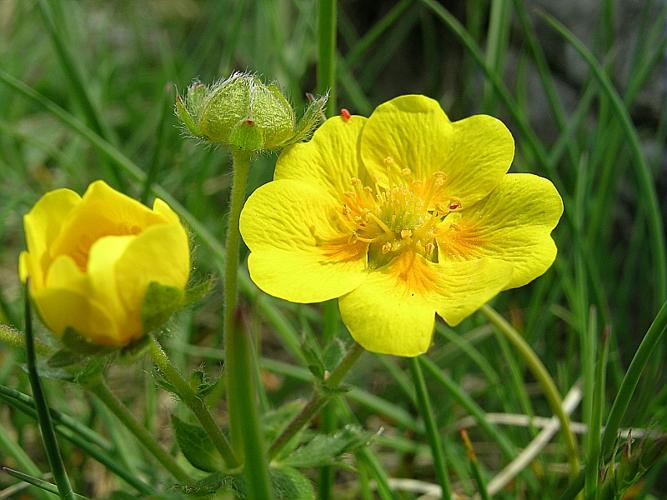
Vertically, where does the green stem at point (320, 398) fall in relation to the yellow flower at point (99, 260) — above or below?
below

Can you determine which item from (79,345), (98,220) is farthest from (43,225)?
(79,345)

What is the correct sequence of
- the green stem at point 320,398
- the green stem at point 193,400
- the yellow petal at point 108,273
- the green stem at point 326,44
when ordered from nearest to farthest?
1. the yellow petal at point 108,273
2. the green stem at point 193,400
3. the green stem at point 320,398
4. the green stem at point 326,44

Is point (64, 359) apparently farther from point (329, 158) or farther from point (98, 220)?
point (329, 158)

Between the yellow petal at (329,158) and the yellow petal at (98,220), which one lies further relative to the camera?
the yellow petal at (329,158)

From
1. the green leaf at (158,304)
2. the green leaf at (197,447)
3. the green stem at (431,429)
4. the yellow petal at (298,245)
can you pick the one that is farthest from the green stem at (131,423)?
the green stem at (431,429)

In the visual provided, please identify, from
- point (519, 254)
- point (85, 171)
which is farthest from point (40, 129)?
point (519, 254)

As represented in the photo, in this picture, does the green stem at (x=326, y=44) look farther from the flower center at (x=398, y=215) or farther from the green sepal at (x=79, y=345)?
the green sepal at (x=79, y=345)
